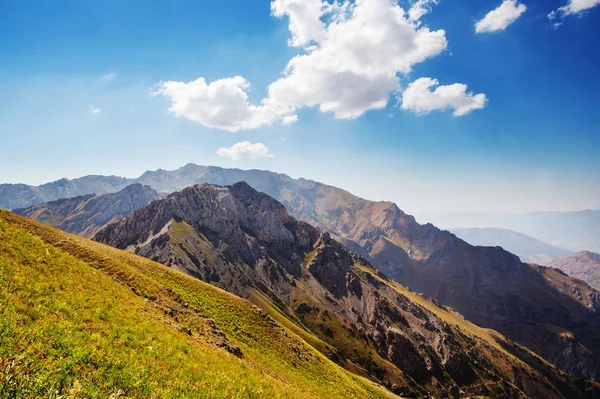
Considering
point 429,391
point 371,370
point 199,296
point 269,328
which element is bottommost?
point 429,391

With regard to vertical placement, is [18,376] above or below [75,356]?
above

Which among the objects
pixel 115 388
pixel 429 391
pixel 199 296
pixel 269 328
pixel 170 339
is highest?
pixel 115 388

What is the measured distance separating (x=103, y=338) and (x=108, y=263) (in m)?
28.4

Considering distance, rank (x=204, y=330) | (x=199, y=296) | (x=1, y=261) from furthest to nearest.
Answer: (x=199, y=296) < (x=204, y=330) < (x=1, y=261)

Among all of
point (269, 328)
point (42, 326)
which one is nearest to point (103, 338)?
point (42, 326)

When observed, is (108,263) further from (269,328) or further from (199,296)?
(269,328)

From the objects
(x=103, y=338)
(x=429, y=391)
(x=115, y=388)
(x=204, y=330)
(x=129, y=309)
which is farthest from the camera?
(x=429, y=391)

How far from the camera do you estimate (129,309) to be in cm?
2586

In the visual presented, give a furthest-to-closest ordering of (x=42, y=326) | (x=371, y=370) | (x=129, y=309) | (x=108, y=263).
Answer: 1. (x=371, y=370)
2. (x=108, y=263)
3. (x=129, y=309)
4. (x=42, y=326)

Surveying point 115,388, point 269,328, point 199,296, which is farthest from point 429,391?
point 115,388

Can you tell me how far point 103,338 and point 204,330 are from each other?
64.5 feet

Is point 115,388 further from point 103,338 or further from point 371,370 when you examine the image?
point 371,370

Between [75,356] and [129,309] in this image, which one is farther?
[129,309]

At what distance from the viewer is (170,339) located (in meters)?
23.2
